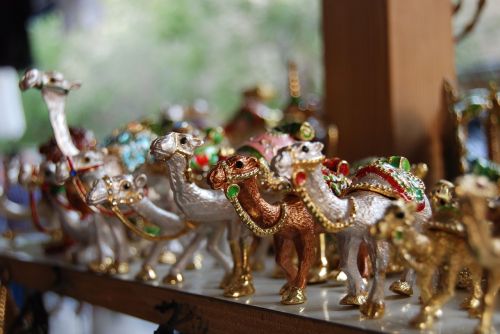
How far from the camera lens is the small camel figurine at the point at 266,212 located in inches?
36.6

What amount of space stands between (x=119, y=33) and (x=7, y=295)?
7.61 ft

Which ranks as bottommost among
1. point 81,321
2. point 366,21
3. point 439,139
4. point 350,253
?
point 81,321

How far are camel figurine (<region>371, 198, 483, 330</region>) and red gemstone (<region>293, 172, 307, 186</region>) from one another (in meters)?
0.11

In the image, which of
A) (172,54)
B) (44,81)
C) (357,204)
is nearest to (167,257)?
(44,81)

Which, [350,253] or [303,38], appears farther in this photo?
[303,38]

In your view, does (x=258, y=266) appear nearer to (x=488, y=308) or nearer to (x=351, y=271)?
(x=351, y=271)

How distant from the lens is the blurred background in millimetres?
2984

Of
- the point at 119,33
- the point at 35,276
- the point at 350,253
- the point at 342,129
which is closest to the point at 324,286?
the point at 350,253

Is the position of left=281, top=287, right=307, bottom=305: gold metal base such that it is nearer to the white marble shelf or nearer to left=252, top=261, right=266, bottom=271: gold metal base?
the white marble shelf

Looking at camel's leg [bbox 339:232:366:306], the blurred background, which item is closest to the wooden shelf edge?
camel's leg [bbox 339:232:366:306]

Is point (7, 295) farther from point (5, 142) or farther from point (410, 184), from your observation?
point (5, 142)

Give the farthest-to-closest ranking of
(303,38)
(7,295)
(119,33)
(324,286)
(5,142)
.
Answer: (5,142)
(119,33)
(303,38)
(7,295)
(324,286)

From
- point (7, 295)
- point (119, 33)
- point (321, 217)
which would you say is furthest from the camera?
point (119, 33)

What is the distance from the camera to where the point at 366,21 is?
1471 mm
